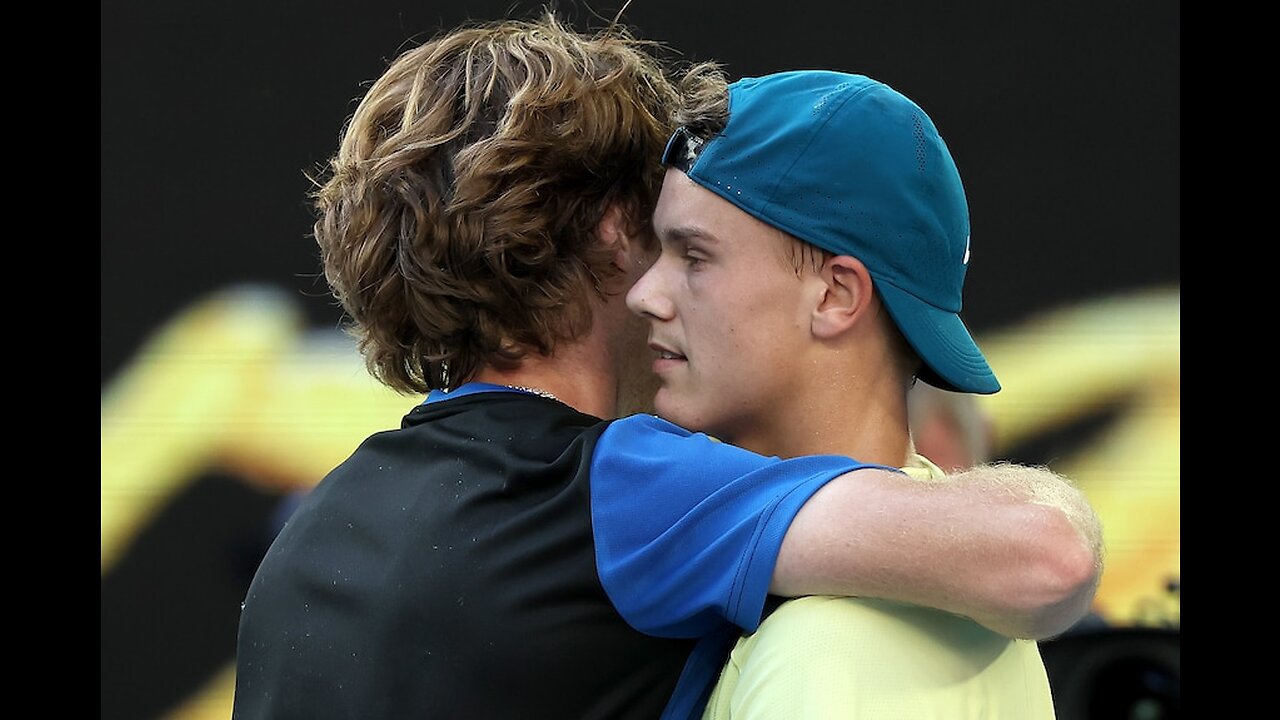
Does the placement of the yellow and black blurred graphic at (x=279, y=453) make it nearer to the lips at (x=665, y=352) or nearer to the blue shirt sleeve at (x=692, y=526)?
the lips at (x=665, y=352)

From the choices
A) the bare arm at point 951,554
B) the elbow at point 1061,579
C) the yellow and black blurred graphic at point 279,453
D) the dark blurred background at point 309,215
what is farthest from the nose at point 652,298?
the yellow and black blurred graphic at point 279,453

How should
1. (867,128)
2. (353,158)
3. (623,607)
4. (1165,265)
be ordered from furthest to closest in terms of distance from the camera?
1. (1165,265)
2. (353,158)
3. (867,128)
4. (623,607)

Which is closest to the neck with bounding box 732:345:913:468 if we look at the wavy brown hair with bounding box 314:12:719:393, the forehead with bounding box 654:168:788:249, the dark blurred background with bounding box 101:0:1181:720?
the forehead with bounding box 654:168:788:249

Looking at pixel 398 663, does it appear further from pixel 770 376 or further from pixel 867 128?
pixel 867 128

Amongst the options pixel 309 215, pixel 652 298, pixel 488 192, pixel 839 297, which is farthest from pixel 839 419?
pixel 309 215

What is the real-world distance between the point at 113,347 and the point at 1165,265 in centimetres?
327

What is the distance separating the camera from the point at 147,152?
4293mm

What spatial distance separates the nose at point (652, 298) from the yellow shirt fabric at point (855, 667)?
46 centimetres

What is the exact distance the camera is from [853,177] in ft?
5.77

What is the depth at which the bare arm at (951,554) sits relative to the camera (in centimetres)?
144

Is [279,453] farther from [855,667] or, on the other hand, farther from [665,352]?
[855,667]

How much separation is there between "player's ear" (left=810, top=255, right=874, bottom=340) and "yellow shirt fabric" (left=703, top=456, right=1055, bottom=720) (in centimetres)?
39

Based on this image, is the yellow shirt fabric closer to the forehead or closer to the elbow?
the elbow

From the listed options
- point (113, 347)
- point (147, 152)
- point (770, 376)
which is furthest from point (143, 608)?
point (770, 376)
